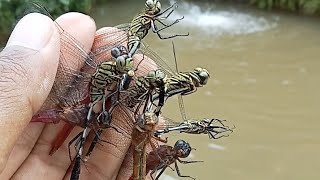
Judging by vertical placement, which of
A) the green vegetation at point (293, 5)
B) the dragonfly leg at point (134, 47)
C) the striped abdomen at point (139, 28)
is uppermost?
the green vegetation at point (293, 5)

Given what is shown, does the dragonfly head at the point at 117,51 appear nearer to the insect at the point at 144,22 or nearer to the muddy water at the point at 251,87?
the insect at the point at 144,22

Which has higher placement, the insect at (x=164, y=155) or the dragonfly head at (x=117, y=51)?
the dragonfly head at (x=117, y=51)

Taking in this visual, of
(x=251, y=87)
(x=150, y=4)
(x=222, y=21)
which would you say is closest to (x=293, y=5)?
(x=222, y=21)

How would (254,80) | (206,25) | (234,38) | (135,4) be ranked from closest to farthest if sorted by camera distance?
1. (254,80)
2. (234,38)
3. (206,25)
4. (135,4)

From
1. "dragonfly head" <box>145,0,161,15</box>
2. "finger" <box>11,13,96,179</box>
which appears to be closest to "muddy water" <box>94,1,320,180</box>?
"dragonfly head" <box>145,0,161,15</box>

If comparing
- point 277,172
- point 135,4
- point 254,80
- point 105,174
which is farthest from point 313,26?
point 105,174

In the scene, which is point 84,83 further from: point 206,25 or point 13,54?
point 206,25

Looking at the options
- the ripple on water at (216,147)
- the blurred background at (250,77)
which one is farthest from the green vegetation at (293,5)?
the ripple on water at (216,147)
